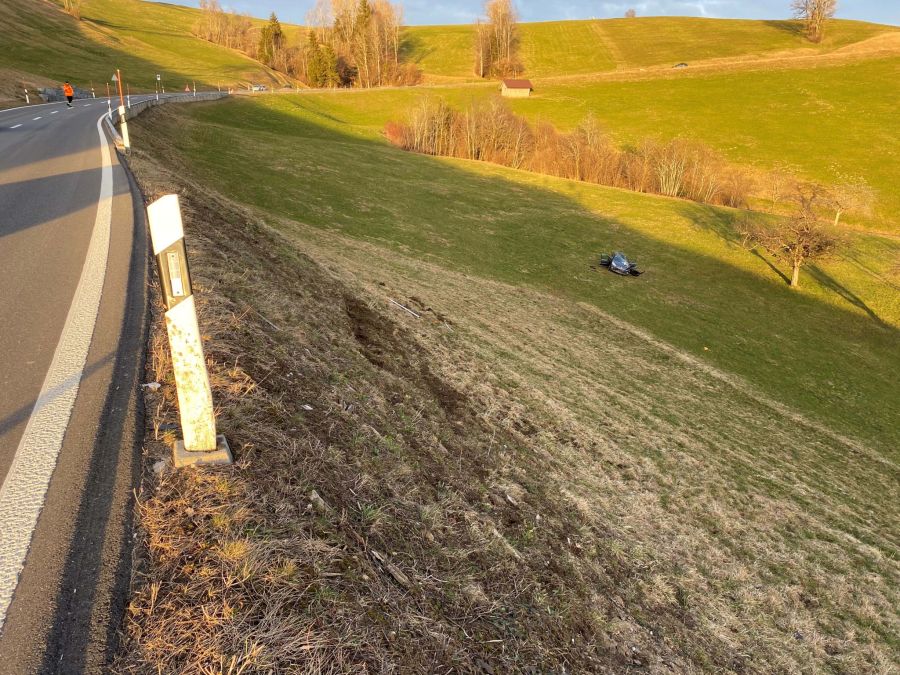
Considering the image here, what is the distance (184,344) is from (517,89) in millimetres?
88481

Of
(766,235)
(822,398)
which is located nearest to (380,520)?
(822,398)

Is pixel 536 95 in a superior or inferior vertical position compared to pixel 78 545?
superior

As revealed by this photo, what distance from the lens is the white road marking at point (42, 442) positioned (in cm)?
304

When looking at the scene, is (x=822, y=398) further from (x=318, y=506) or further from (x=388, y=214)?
(x=388, y=214)

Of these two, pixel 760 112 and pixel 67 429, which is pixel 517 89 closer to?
pixel 760 112

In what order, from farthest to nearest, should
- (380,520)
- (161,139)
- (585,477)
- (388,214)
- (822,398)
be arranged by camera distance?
(388,214)
(161,139)
(822,398)
(585,477)
(380,520)

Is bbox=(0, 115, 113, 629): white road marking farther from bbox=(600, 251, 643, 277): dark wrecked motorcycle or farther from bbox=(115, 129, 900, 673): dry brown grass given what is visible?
bbox=(600, 251, 643, 277): dark wrecked motorcycle

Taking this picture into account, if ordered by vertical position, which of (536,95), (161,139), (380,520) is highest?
(536,95)

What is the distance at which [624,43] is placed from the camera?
11062 cm

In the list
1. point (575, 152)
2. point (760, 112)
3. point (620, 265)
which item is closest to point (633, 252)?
point (620, 265)

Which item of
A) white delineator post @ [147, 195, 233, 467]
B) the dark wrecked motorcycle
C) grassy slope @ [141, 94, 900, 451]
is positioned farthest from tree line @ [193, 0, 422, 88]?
white delineator post @ [147, 195, 233, 467]

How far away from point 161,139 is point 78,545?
30835 mm

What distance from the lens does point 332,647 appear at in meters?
2.96

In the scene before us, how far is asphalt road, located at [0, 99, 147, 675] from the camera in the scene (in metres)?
2.71
